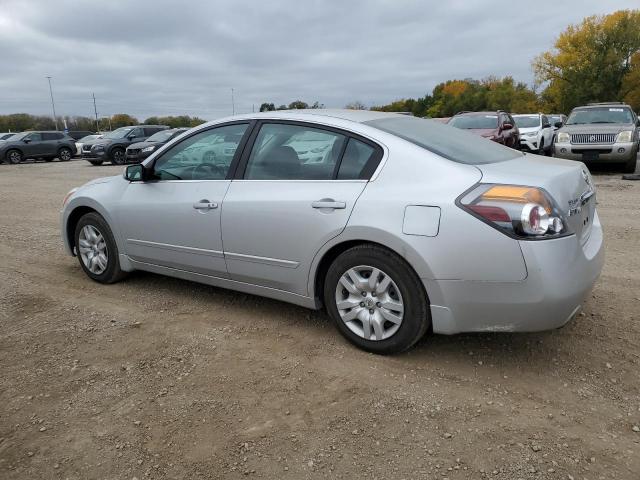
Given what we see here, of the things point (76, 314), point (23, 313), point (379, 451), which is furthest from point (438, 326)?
point (23, 313)

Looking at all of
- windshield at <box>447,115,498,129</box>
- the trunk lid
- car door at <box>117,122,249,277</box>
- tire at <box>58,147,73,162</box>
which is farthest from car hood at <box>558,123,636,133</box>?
tire at <box>58,147,73,162</box>

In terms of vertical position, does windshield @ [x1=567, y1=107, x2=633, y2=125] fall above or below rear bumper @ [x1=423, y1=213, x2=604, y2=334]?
above

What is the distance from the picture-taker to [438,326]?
297 centimetres

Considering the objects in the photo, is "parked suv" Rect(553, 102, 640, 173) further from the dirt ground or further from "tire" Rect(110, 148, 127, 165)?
"tire" Rect(110, 148, 127, 165)

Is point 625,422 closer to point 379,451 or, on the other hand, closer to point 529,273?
point 529,273

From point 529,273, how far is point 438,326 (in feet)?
1.94

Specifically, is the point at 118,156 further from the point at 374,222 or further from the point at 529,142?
the point at 374,222

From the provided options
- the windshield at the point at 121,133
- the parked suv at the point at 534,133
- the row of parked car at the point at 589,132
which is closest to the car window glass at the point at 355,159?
the row of parked car at the point at 589,132

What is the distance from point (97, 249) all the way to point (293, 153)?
90.4 inches

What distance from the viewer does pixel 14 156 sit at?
25219mm

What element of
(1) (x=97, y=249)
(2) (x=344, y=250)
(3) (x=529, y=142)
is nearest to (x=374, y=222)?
(2) (x=344, y=250)

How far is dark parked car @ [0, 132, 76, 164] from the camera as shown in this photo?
25.0 m

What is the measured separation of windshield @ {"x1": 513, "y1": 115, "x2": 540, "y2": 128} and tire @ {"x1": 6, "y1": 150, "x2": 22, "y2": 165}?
22638 mm

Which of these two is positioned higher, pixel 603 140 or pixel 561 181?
pixel 561 181
